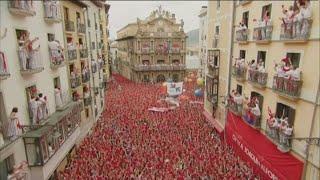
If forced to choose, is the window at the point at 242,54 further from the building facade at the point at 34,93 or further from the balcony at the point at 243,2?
the building facade at the point at 34,93

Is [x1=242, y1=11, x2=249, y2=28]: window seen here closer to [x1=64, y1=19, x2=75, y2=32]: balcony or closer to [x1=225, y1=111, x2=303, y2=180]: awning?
[x1=225, y1=111, x2=303, y2=180]: awning

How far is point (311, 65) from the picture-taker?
11930mm

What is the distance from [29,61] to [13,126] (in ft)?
10.7

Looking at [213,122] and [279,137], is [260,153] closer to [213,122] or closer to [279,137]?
[279,137]

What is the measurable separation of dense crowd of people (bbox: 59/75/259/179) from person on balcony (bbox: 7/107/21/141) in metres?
5.36

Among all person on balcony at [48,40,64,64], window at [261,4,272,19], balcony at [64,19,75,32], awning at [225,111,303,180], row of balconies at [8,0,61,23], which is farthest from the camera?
balcony at [64,19,75,32]

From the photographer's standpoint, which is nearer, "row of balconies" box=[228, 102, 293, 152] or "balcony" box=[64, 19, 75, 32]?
A: "row of balconies" box=[228, 102, 293, 152]

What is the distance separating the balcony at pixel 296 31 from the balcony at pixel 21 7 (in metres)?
12.4

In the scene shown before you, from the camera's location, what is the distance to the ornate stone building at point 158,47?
5141 cm

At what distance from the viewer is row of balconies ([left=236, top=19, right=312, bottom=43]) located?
12.0m

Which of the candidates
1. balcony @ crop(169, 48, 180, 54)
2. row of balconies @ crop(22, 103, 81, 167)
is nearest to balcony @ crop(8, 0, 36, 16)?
row of balconies @ crop(22, 103, 81, 167)

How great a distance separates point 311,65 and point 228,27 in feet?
32.0

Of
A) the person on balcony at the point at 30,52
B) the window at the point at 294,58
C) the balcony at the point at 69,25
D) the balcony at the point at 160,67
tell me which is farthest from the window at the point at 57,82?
the balcony at the point at 160,67

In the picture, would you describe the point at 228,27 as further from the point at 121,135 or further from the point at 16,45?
the point at 16,45
